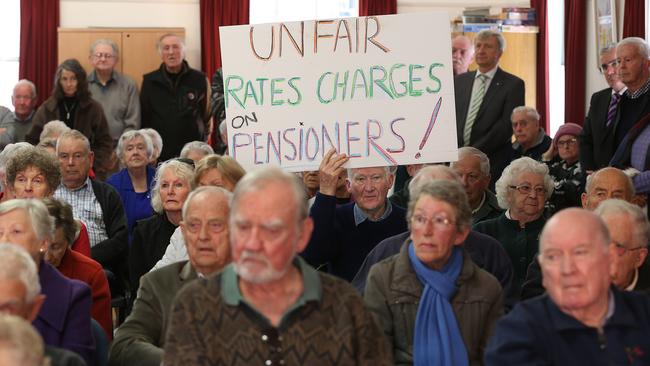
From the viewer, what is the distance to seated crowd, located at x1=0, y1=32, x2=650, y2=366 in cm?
269

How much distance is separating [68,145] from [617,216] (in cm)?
339

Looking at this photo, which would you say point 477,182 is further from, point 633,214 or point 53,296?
point 53,296

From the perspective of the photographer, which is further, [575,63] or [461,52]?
[575,63]

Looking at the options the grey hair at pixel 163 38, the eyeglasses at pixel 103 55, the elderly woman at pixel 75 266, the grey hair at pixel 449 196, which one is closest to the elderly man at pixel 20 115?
the eyeglasses at pixel 103 55

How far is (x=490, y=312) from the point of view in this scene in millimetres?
3566

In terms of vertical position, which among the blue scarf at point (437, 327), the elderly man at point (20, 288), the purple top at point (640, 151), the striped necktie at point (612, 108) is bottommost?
the blue scarf at point (437, 327)

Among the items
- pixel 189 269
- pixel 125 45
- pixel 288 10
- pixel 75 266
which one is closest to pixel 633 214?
pixel 189 269

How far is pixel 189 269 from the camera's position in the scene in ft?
12.2

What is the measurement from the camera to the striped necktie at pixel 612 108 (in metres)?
6.86

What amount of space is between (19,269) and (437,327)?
141 centimetres

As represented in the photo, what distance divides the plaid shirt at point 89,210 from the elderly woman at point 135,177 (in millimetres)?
558

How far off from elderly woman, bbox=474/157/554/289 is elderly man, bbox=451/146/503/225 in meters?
0.34

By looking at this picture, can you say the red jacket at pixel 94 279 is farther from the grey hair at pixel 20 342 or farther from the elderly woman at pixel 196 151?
the elderly woman at pixel 196 151

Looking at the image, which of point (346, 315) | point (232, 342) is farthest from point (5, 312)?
point (346, 315)
